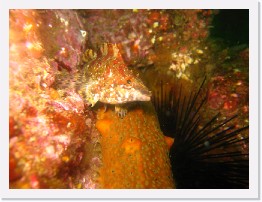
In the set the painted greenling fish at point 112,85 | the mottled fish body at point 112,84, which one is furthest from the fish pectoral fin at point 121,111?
the mottled fish body at point 112,84

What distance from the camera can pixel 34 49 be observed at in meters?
2.72

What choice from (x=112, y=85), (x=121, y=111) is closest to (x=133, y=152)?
(x=121, y=111)

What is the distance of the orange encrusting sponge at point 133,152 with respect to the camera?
286 centimetres

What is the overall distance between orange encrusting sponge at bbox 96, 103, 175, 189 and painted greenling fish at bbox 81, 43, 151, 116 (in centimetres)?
25

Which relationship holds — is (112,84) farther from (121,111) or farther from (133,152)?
(133,152)

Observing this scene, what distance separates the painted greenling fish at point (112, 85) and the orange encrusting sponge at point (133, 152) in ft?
0.82

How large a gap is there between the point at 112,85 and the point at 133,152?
3.39 ft

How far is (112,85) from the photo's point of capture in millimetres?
3105

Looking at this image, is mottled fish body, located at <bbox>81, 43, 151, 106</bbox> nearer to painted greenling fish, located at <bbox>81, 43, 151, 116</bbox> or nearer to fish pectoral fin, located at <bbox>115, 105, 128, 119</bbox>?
painted greenling fish, located at <bbox>81, 43, 151, 116</bbox>

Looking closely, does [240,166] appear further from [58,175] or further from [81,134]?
[58,175]

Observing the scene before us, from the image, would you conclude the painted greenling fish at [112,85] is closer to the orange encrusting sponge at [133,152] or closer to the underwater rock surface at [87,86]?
the underwater rock surface at [87,86]

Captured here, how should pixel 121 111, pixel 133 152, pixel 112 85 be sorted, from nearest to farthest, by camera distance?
pixel 133 152 → pixel 112 85 → pixel 121 111
